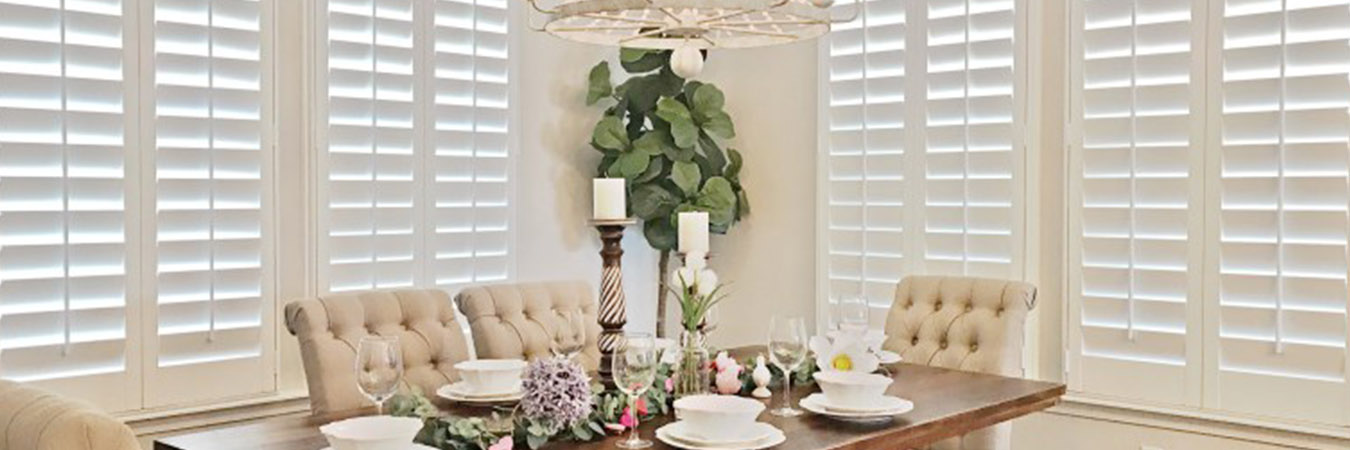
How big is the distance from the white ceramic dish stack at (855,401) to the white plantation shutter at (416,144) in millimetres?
1800

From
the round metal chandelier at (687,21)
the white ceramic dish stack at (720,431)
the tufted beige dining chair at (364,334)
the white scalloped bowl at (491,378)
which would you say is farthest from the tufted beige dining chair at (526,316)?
the white ceramic dish stack at (720,431)

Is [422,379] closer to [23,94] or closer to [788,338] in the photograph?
[788,338]

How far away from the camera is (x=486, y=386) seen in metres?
2.58

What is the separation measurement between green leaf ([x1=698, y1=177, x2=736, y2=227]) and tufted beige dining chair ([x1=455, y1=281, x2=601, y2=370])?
1045mm

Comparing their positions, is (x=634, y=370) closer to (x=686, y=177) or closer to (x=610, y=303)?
(x=610, y=303)

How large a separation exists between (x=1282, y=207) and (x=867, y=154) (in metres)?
1.37

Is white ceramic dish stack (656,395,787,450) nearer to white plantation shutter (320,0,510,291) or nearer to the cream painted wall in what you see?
white plantation shutter (320,0,510,291)

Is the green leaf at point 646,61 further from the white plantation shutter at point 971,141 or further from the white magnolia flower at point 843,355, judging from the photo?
the white magnolia flower at point 843,355

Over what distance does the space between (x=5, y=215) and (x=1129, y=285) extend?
3167mm

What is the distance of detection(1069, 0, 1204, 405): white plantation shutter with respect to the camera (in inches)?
135

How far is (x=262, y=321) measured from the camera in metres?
3.51

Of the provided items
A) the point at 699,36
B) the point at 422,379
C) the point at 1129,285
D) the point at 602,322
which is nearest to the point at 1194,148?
the point at 1129,285

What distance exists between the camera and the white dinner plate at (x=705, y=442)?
6.95ft

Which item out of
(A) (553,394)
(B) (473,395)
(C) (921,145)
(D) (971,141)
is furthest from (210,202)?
(D) (971,141)
